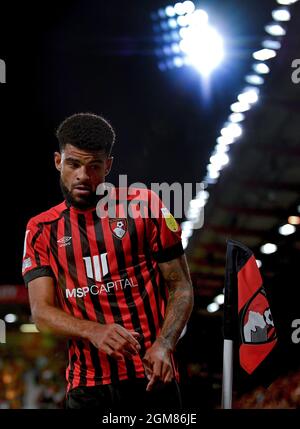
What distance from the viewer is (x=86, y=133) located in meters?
3.16

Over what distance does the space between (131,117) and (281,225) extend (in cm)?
350

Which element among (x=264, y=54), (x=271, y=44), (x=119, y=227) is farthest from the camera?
(x=264, y=54)

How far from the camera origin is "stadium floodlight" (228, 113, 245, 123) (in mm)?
9180

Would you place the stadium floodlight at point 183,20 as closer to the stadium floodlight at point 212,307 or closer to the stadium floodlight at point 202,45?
the stadium floodlight at point 202,45

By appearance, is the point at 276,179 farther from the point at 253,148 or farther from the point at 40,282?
the point at 40,282

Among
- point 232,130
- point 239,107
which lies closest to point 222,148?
point 232,130

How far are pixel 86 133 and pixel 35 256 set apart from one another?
22.6 inches

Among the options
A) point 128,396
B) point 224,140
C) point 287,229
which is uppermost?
point 224,140

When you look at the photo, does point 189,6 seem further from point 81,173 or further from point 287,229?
point 81,173

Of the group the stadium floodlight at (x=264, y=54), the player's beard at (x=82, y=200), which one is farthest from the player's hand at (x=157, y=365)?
the stadium floodlight at (x=264, y=54)

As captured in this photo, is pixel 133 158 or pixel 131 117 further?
pixel 131 117

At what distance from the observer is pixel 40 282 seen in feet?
10.4

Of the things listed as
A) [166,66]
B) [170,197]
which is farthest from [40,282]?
[166,66]

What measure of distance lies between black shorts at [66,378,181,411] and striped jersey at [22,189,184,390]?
31 millimetres
